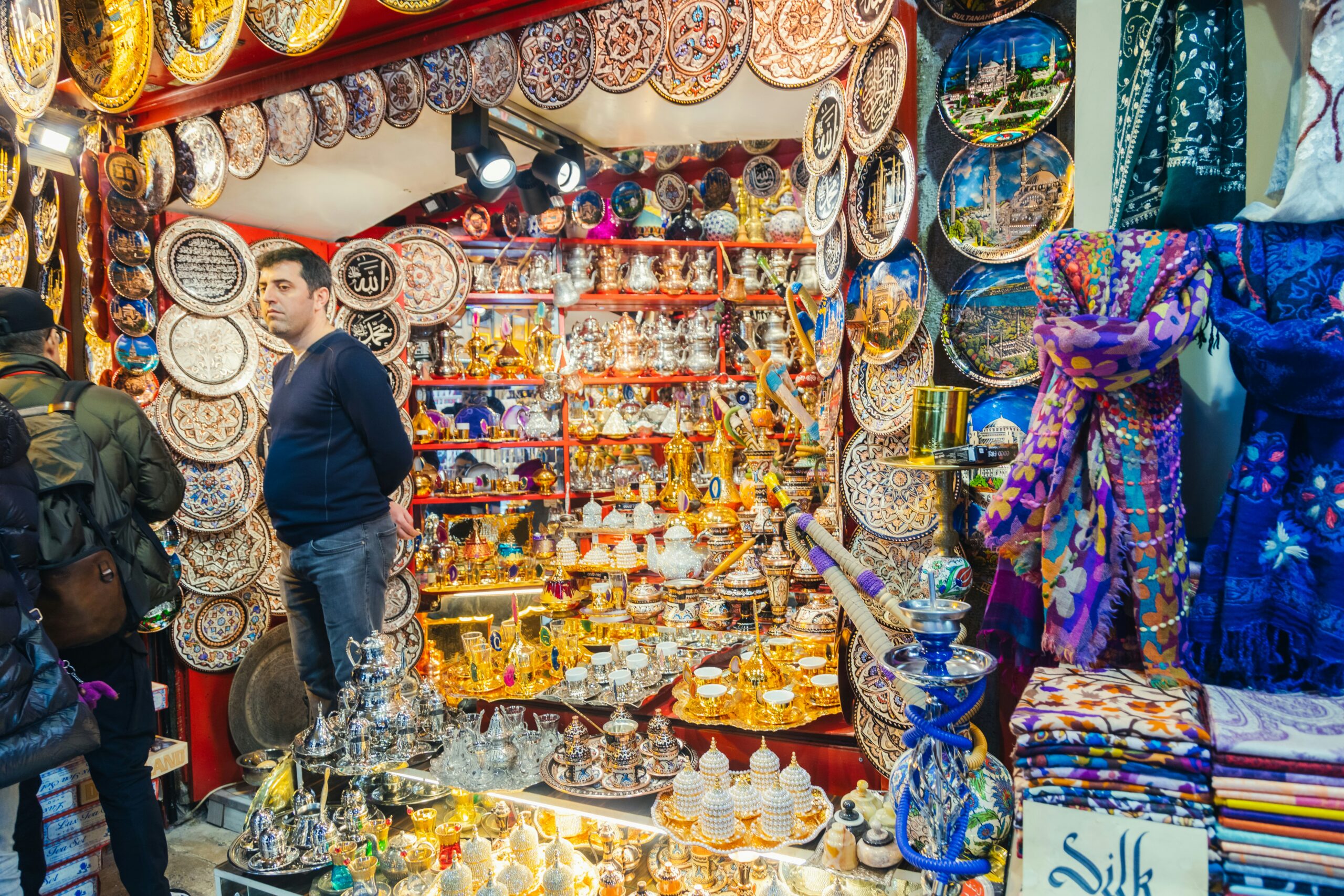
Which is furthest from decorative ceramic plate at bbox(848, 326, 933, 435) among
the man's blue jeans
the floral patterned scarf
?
the man's blue jeans

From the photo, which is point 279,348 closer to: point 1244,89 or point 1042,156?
point 1042,156

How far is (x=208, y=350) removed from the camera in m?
3.60

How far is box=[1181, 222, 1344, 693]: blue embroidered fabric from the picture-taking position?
1.01 meters

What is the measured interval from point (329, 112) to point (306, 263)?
3.32 ft

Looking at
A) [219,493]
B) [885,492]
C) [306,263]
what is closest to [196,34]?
[306,263]

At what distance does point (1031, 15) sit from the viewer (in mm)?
1662

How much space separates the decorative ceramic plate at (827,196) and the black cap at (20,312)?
2.32m

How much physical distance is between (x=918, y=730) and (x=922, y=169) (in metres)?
1.42

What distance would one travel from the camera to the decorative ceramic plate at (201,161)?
3.34 metres

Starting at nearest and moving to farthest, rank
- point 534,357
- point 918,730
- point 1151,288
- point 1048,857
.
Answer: point 1048,857 < point 918,730 < point 1151,288 < point 534,357

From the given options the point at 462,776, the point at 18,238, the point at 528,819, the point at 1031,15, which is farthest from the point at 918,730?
the point at 18,238

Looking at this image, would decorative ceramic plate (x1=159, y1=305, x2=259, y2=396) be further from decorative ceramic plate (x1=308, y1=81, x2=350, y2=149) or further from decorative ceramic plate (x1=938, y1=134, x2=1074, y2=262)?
decorative ceramic plate (x1=938, y1=134, x2=1074, y2=262)

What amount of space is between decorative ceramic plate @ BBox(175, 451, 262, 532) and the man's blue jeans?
50.1 inches

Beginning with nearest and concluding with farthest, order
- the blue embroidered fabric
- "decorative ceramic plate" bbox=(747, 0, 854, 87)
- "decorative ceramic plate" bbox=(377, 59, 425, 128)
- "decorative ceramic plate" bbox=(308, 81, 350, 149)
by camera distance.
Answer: the blue embroidered fabric → "decorative ceramic plate" bbox=(747, 0, 854, 87) → "decorative ceramic plate" bbox=(377, 59, 425, 128) → "decorative ceramic plate" bbox=(308, 81, 350, 149)
